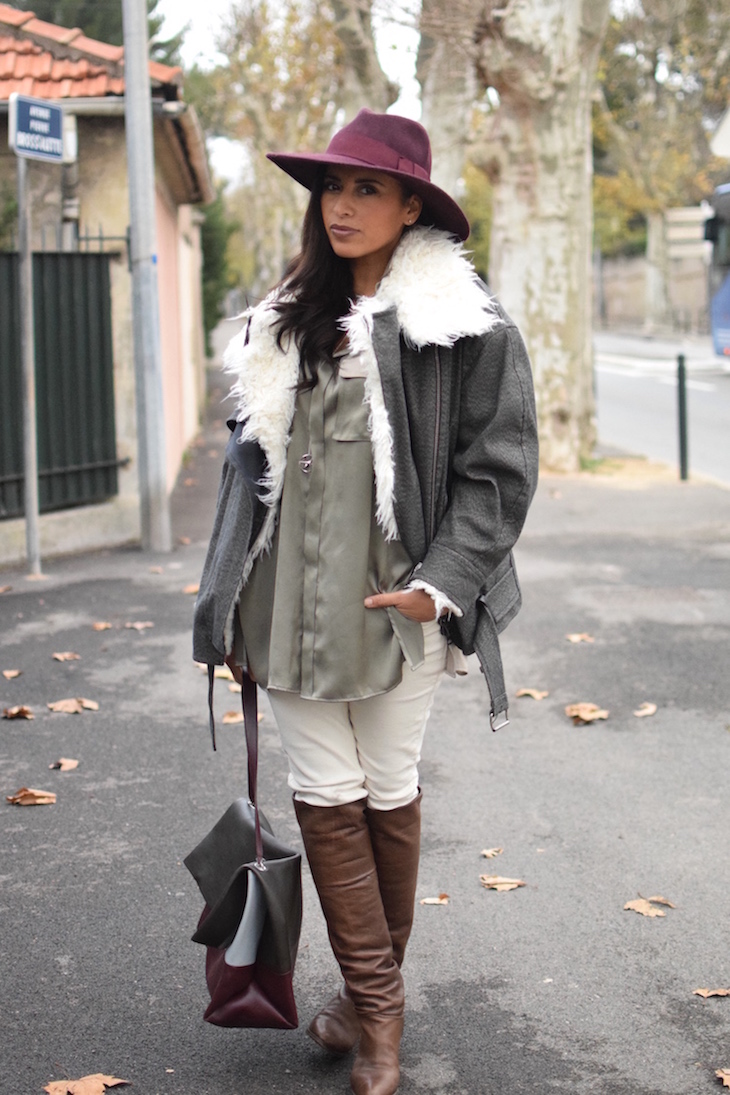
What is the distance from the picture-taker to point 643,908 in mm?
3658

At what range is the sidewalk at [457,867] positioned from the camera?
9.52 ft

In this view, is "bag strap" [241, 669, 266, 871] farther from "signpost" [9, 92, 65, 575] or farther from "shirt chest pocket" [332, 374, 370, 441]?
"signpost" [9, 92, 65, 575]

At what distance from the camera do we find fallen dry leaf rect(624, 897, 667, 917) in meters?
3.63

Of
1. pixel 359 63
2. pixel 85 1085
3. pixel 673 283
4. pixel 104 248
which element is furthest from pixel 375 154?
pixel 673 283

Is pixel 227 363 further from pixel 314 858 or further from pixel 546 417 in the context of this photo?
pixel 546 417

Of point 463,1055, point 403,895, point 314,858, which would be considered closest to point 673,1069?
point 463,1055

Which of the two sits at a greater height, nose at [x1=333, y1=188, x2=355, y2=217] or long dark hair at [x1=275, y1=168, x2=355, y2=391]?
nose at [x1=333, y1=188, x2=355, y2=217]

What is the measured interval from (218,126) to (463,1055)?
44.2 m

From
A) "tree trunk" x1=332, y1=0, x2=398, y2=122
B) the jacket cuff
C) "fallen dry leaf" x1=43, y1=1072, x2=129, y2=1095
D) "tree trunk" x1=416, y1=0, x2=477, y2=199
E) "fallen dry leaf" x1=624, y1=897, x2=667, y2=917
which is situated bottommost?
"fallen dry leaf" x1=624, y1=897, x2=667, y2=917

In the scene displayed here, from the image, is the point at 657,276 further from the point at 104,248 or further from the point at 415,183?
the point at 415,183

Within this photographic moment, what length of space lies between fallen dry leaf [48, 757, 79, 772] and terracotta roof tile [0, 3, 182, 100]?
19.1ft

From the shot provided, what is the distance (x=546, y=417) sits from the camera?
13.5 metres

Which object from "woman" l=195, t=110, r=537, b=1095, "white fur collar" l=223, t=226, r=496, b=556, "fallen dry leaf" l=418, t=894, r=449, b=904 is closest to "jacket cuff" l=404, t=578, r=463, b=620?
"woman" l=195, t=110, r=537, b=1095

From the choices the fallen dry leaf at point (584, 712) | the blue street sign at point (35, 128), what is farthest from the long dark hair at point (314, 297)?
the blue street sign at point (35, 128)
